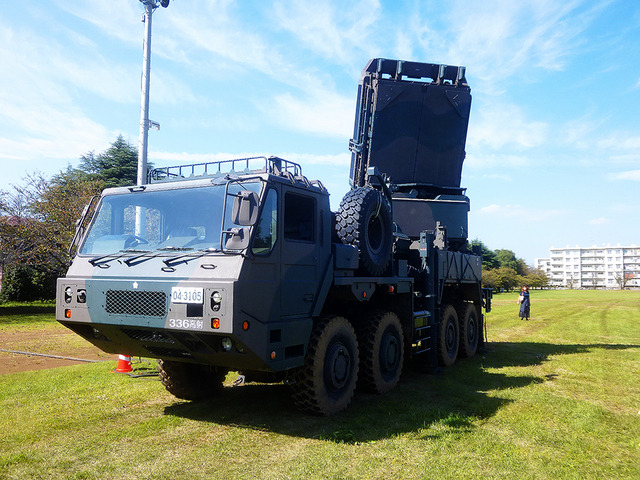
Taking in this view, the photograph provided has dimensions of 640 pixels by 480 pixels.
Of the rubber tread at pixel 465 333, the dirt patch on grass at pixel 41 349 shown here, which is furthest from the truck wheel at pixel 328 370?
the dirt patch on grass at pixel 41 349

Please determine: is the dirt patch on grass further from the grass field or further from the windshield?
the windshield

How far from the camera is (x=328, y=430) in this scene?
5.47m

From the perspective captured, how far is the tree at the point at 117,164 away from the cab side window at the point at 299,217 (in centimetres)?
3179

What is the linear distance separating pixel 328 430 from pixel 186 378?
7.19 feet

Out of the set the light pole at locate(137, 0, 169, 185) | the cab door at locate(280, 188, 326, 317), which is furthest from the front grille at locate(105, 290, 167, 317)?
the light pole at locate(137, 0, 169, 185)

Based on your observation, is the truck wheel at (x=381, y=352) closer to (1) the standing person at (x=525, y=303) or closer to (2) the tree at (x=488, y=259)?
(1) the standing person at (x=525, y=303)

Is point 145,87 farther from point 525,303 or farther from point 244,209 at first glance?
point 525,303

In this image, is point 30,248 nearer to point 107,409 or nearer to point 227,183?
point 107,409

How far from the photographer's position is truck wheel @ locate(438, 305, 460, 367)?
31.2 feet

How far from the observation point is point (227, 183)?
5.10m

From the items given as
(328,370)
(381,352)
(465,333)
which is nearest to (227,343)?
(328,370)

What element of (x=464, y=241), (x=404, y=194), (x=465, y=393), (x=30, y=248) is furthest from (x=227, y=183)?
(x=30, y=248)

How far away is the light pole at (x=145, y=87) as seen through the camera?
13336mm

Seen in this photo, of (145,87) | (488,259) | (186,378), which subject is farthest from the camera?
(488,259)
